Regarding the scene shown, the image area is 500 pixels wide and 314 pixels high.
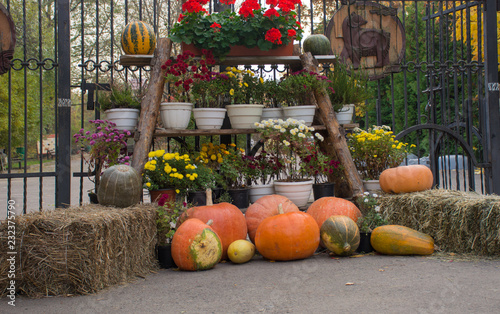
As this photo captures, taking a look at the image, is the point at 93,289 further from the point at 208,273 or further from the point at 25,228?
the point at 208,273

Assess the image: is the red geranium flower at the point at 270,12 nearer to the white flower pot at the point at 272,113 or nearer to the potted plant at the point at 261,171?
the white flower pot at the point at 272,113

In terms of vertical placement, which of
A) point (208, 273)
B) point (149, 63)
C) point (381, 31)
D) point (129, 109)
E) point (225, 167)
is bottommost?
point (208, 273)

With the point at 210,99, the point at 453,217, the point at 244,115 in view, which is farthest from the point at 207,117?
the point at 453,217

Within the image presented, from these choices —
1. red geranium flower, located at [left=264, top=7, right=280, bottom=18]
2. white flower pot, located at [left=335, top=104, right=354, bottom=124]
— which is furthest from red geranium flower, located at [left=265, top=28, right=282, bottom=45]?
white flower pot, located at [left=335, top=104, right=354, bottom=124]

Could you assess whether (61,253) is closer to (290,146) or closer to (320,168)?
(290,146)

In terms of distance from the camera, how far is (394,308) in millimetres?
2428

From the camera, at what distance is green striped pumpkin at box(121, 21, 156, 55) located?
4332 mm

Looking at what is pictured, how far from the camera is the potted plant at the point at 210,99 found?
427 centimetres

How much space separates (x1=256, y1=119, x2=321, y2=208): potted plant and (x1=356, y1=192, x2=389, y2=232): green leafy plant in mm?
570

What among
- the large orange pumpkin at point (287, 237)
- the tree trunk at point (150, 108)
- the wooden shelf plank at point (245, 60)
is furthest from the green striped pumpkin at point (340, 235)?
the wooden shelf plank at point (245, 60)

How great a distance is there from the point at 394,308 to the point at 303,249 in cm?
120

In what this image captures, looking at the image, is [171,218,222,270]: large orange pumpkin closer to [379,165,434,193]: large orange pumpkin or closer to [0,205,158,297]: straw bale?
[0,205,158,297]: straw bale

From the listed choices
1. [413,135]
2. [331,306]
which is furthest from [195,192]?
[413,135]

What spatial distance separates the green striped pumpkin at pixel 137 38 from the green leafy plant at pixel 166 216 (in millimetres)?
1570
